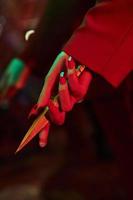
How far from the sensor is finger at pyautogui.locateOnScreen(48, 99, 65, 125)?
738 millimetres

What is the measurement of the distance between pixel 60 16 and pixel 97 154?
1.25 m

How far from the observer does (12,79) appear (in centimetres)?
117

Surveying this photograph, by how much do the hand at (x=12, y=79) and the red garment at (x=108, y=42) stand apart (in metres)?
0.41

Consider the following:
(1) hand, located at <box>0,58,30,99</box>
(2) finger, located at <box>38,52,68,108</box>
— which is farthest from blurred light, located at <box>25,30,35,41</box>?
(2) finger, located at <box>38,52,68,108</box>

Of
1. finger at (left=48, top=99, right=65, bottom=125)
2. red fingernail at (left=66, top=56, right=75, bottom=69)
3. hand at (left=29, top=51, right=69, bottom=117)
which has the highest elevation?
red fingernail at (left=66, top=56, right=75, bottom=69)

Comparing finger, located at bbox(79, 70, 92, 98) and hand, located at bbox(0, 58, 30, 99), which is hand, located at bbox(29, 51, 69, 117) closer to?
finger, located at bbox(79, 70, 92, 98)

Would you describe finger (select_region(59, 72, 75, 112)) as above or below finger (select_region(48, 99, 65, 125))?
above

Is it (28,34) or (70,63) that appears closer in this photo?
(70,63)

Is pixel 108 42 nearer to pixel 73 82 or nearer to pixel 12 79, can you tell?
pixel 73 82

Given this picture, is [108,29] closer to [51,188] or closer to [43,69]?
[43,69]

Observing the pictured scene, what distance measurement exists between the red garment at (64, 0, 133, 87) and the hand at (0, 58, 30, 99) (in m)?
0.41

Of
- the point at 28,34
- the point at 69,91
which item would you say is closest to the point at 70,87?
the point at 69,91

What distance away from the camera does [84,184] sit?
1.79 meters

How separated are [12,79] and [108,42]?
48 cm
